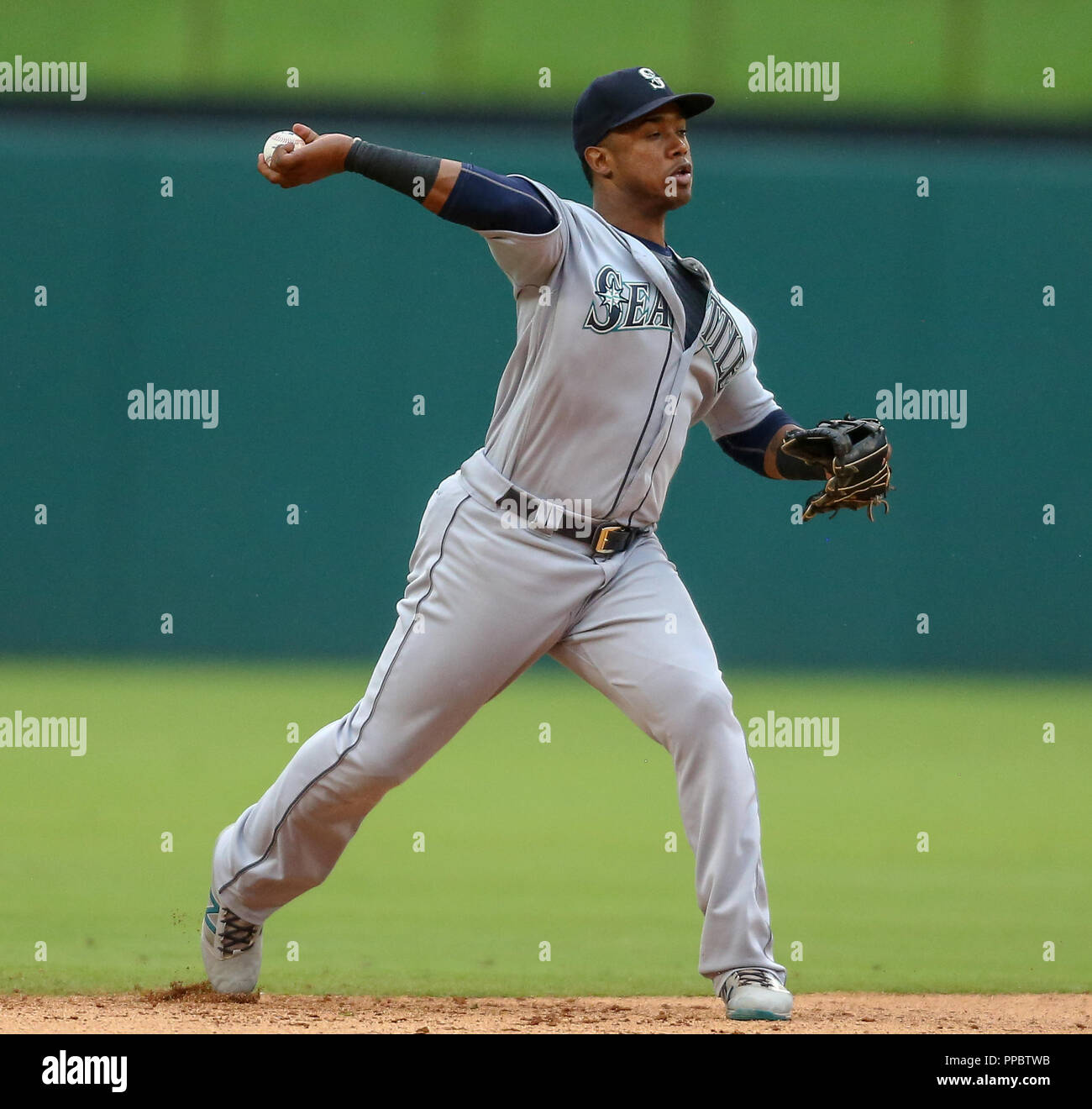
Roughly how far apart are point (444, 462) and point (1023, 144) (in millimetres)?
4664

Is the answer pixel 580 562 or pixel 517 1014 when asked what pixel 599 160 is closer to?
pixel 580 562

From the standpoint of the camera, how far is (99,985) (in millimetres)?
3707

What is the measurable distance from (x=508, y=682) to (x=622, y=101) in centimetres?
129

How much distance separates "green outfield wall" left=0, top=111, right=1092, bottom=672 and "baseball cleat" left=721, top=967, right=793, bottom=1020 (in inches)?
291

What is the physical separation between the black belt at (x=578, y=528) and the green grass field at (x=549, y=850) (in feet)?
3.90

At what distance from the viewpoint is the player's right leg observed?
10.7 feet

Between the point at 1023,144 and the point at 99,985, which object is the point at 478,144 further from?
the point at 99,985

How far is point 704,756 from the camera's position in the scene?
3170 millimetres

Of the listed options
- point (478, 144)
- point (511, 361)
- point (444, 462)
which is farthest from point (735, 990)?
point (478, 144)
